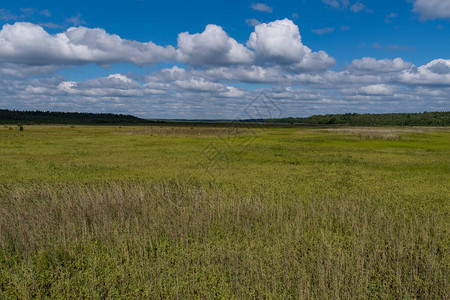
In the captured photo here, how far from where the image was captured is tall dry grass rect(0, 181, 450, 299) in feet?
19.2

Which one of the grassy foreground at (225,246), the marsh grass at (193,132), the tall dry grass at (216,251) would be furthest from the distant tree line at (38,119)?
the tall dry grass at (216,251)

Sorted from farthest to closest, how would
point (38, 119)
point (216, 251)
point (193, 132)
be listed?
1. point (38, 119)
2. point (193, 132)
3. point (216, 251)

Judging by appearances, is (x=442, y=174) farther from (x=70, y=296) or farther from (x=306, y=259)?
(x=70, y=296)

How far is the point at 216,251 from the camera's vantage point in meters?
7.29

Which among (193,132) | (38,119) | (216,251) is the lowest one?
(216,251)

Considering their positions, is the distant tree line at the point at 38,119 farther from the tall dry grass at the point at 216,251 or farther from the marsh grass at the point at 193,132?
the tall dry grass at the point at 216,251

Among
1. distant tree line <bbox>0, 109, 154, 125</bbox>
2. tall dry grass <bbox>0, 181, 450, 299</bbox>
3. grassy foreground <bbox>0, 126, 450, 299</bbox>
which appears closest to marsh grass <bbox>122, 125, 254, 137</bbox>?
grassy foreground <bbox>0, 126, 450, 299</bbox>

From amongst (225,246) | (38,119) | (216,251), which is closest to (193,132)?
(225,246)

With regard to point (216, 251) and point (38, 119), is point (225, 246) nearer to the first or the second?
point (216, 251)

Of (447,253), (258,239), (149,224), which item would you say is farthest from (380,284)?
(149,224)

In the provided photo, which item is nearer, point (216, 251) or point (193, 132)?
point (216, 251)

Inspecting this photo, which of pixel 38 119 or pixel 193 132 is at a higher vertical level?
pixel 38 119

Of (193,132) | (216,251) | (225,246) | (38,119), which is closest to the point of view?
(216,251)

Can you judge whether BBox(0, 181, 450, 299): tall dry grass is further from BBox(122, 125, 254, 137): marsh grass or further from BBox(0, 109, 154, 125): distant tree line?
BBox(0, 109, 154, 125): distant tree line
